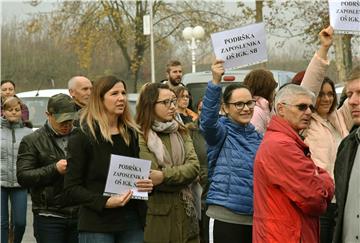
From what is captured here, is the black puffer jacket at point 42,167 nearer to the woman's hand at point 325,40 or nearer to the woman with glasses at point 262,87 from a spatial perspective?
the woman with glasses at point 262,87

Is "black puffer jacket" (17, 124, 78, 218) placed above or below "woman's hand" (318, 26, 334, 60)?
below

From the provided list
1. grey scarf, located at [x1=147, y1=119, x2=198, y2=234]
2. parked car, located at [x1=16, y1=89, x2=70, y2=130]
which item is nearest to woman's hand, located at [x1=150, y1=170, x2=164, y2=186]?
grey scarf, located at [x1=147, y1=119, x2=198, y2=234]

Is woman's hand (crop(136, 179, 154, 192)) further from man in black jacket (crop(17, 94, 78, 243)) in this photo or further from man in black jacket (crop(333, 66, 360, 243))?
man in black jacket (crop(333, 66, 360, 243))

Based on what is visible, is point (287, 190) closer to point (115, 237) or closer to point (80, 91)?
point (115, 237)

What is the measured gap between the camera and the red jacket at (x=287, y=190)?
492cm

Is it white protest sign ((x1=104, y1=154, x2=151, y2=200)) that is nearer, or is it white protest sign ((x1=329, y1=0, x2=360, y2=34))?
white protest sign ((x1=104, y1=154, x2=151, y2=200))

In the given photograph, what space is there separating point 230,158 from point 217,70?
670 millimetres

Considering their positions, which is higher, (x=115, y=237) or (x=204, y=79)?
(x=204, y=79)

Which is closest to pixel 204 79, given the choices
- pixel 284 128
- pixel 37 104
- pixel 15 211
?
pixel 37 104

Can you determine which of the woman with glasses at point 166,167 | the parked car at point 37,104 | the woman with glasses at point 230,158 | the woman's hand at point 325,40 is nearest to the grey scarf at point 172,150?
the woman with glasses at point 166,167

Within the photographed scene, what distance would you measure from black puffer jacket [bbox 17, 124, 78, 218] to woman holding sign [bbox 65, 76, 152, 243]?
1.02m

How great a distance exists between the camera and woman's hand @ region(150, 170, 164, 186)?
6.11m

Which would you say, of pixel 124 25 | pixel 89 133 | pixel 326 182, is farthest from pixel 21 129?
pixel 124 25

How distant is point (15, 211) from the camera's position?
897cm
